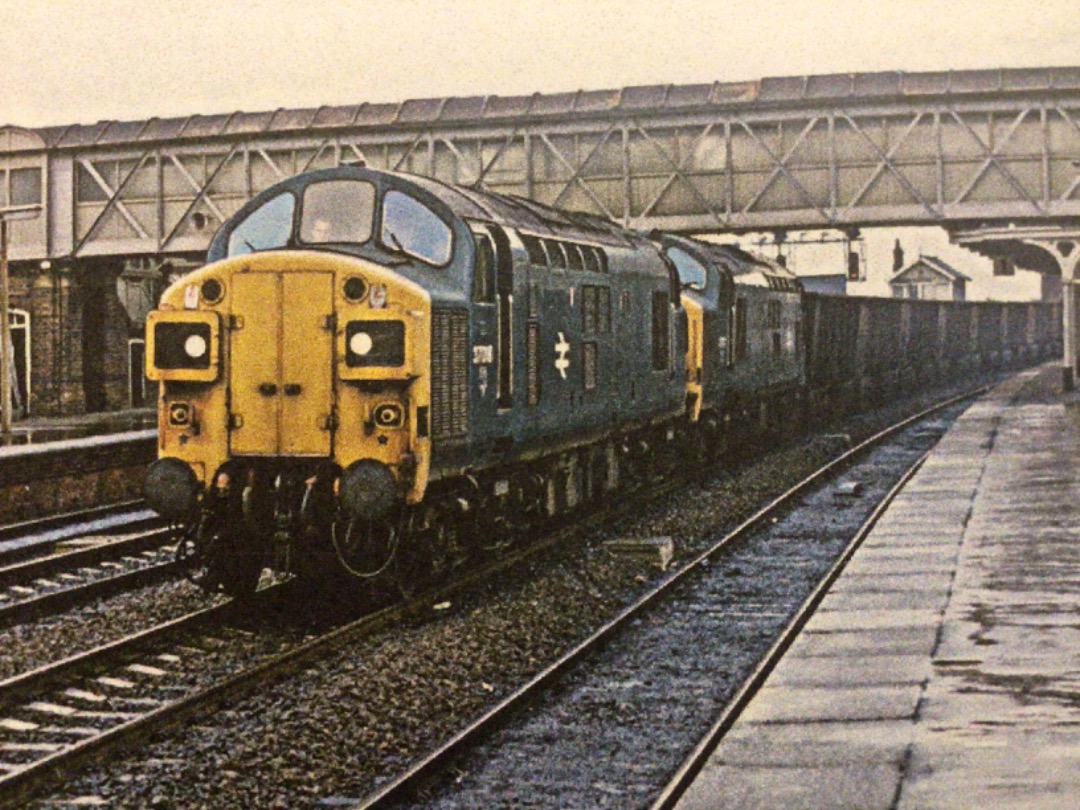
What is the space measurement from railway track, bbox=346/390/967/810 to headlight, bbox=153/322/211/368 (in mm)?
3965

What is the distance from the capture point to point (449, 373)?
49.0 feet

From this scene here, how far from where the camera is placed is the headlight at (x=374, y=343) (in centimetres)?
1394

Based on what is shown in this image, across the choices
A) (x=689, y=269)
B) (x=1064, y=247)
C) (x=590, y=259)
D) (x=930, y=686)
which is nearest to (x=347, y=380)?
(x=930, y=686)

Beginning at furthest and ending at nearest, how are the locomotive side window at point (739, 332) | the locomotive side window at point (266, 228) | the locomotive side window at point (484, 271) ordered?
the locomotive side window at point (739, 332) → the locomotive side window at point (484, 271) → the locomotive side window at point (266, 228)

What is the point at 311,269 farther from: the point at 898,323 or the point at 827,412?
the point at 898,323

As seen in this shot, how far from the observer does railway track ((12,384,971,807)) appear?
9.99m

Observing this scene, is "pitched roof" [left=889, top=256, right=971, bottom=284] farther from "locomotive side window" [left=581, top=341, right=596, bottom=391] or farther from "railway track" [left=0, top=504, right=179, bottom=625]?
"locomotive side window" [left=581, top=341, right=596, bottom=391]

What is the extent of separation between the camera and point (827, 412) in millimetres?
45062

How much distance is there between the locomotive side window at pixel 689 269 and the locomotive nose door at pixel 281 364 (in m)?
15.8

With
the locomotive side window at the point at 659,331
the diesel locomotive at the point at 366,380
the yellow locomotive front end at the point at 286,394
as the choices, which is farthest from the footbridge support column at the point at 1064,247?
the yellow locomotive front end at the point at 286,394

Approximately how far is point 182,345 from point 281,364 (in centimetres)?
84

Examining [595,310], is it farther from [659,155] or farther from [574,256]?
[659,155]

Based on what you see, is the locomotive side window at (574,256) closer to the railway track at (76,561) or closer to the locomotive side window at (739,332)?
the railway track at (76,561)

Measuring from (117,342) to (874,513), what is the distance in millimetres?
33215
